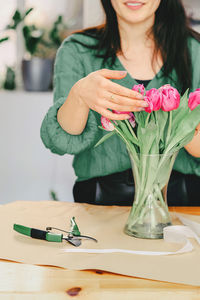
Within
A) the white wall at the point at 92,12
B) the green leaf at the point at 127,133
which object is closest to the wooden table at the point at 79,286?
the green leaf at the point at 127,133

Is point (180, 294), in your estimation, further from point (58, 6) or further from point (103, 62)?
point (58, 6)

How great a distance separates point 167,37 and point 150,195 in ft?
2.39

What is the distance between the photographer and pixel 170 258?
757mm

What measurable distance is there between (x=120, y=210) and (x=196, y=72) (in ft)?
1.91

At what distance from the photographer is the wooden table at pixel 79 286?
631mm

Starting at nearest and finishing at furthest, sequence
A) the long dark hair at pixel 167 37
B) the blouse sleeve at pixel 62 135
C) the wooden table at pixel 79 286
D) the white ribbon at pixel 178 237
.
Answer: the wooden table at pixel 79 286 → the white ribbon at pixel 178 237 → the blouse sleeve at pixel 62 135 → the long dark hair at pixel 167 37

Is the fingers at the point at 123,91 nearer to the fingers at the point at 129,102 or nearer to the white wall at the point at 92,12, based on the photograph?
the fingers at the point at 129,102

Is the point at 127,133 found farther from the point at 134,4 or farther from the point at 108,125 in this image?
the point at 134,4

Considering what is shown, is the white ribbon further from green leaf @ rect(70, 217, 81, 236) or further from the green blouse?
the green blouse

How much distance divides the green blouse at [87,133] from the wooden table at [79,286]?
0.50 m

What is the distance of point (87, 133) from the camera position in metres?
1.18

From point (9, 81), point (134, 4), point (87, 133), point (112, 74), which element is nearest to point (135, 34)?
point (134, 4)

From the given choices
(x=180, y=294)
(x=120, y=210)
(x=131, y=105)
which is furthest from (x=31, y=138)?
(x=180, y=294)

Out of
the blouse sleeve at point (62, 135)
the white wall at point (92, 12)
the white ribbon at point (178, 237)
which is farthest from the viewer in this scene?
the white wall at point (92, 12)
